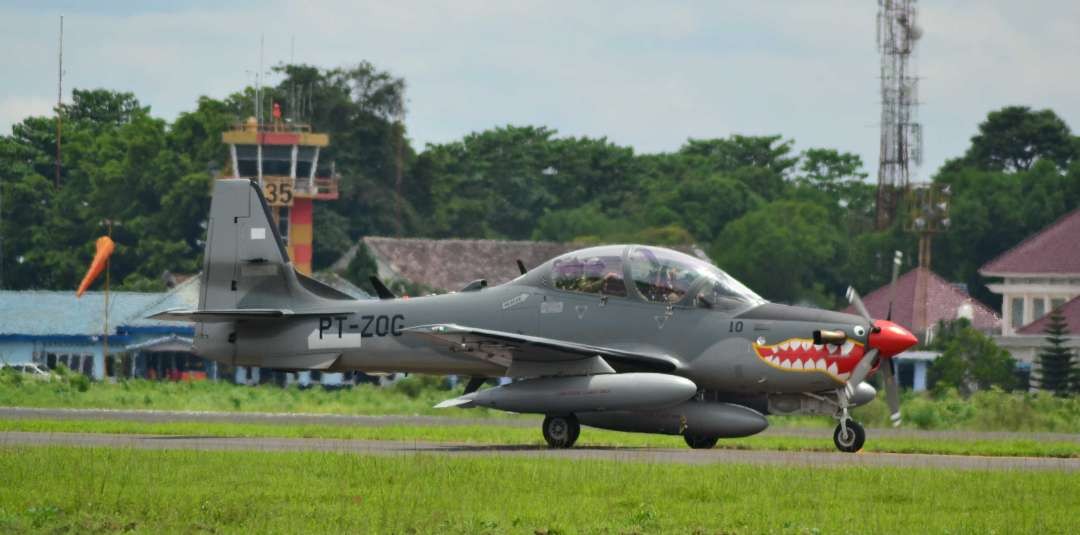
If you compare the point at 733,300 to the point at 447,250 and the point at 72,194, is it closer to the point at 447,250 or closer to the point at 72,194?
the point at 447,250

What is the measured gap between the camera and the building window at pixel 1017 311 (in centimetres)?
→ 8562

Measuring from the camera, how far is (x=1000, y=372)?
2660 inches

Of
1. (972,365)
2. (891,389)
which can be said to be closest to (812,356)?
(891,389)

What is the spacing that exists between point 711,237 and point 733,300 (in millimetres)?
82156

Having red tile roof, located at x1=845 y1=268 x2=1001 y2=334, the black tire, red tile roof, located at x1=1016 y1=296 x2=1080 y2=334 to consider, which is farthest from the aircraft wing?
red tile roof, located at x1=845 y1=268 x2=1001 y2=334

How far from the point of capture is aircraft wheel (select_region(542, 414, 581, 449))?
27.3m

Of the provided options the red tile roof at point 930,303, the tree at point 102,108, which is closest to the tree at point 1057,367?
the red tile roof at point 930,303

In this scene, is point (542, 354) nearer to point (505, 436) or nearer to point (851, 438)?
point (505, 436)

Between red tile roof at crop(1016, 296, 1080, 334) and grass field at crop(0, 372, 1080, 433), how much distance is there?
84.8 feet

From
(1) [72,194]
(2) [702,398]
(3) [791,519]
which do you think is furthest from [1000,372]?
(1) [72,194]

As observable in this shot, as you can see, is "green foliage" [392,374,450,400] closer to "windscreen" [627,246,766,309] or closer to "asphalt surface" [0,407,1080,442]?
"asphalt surface" [0,407,1080,442]

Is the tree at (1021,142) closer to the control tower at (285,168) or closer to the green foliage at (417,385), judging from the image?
the control tower at (285,168)

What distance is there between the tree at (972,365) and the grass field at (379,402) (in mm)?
15065

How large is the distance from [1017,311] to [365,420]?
53524mm
